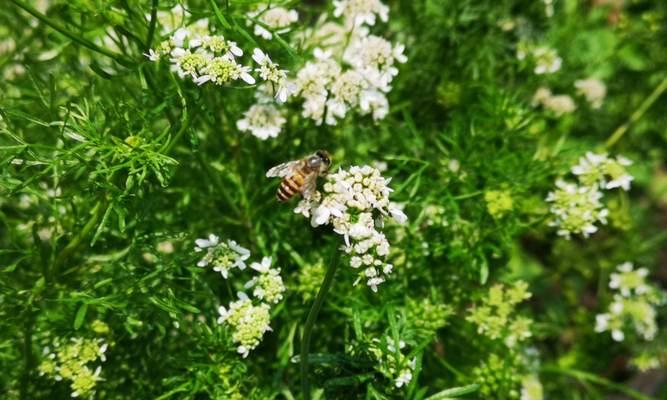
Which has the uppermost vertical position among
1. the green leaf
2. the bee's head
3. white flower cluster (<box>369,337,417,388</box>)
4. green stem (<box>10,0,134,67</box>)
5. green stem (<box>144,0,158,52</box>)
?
green stem (<box>144,0,158,52</box>)

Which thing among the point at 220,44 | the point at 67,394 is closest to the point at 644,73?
the point at 220,44

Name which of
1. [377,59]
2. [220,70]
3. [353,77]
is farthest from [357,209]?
[377,59]

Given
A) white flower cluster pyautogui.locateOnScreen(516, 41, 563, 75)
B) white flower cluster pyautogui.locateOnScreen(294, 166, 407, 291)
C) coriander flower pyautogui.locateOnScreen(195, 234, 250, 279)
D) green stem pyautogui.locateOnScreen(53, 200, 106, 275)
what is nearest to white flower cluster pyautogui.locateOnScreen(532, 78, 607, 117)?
white flower cluster pyautogui.locateOnScreen(516, 41, 563, 75)

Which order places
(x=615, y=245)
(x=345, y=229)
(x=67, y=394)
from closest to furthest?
1. (x=345, y=229)
2. (x=67, y=394)
3. (x=615, y=245)

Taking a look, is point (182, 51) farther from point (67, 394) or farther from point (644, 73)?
point (644, 73)

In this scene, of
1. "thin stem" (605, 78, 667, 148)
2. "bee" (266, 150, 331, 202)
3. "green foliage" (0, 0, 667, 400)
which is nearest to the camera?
"bee" (266, 150, 331, 202)

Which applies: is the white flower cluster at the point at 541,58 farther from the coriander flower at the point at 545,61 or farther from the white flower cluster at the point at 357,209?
the white flower cluster at the point at 357,209

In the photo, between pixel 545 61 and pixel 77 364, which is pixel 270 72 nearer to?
pixel 77 364

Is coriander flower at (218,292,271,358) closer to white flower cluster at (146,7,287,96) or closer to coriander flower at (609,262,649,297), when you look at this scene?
white flower cluster at (146,7,287,96)
